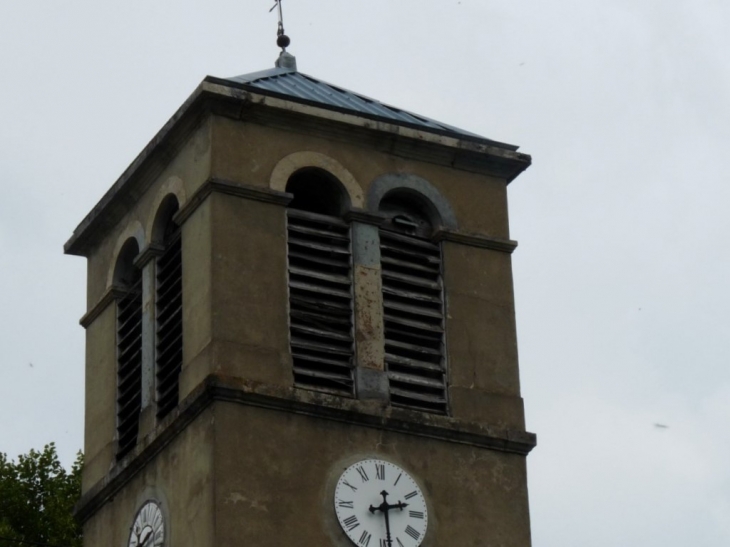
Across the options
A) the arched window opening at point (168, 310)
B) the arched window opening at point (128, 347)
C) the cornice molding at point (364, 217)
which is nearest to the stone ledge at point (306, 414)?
the arched window opening at point (168, 310)

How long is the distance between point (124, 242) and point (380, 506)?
508cm

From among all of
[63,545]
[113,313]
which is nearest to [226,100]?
[113,313]

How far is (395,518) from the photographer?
31922 millimetres

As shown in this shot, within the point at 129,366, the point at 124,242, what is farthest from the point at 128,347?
the point at 124,242

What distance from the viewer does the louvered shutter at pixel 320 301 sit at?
107 feet

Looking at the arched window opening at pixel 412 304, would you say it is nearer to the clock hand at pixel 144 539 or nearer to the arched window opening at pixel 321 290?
the arched window opening at pixel 321 290

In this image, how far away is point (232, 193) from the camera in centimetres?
3291

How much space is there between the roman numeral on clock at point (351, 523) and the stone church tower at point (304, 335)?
1 centimetres

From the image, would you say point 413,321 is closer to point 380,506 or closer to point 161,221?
point 380,506

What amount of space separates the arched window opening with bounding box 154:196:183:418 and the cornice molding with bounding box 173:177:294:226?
2.16ft

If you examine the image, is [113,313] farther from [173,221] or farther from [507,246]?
[507,246]

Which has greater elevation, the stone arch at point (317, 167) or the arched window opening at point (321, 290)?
the stone arch at point (317, 167)

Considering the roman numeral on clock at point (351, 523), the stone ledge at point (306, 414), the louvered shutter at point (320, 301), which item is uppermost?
the louvered shutter at point (320, 301)

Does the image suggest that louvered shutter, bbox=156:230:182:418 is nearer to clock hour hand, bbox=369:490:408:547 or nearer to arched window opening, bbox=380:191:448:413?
arched window opening, bbox=380:191:448:413
